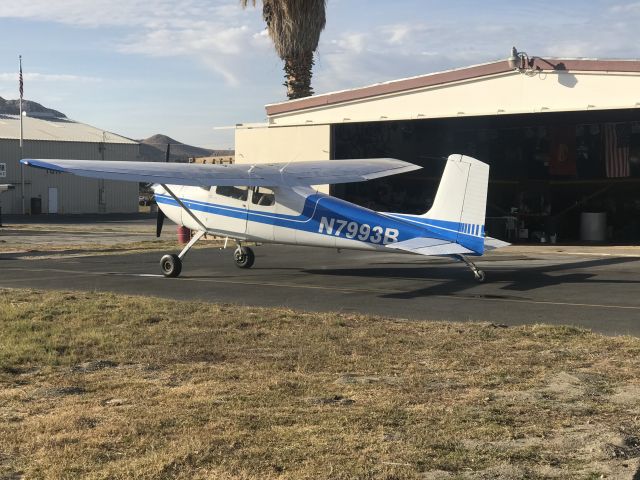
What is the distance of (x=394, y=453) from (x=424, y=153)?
2862cm

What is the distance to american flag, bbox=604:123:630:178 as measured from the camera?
30453 millimetres

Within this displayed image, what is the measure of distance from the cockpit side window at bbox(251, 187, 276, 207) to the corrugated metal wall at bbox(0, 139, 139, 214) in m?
44.7

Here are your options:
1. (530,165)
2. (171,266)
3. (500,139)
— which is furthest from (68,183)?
(171,266)

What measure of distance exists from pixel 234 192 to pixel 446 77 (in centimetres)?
1135

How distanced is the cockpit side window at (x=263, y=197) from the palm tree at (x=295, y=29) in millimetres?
17125

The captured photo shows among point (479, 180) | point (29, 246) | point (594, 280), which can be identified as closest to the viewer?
point (479, 180)

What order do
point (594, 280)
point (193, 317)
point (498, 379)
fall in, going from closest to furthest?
point (498, 379) < point (193, 317) < point (594, 280)

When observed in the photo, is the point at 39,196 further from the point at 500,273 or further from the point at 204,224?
the point at 500,273

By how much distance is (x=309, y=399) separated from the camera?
642cm

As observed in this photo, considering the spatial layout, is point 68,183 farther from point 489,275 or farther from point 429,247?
point 429,247

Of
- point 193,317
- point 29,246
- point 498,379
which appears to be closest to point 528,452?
point 498,379

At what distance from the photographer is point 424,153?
3275cm

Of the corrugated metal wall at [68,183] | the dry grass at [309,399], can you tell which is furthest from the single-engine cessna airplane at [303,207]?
the corrugated metal wall at [68,183]

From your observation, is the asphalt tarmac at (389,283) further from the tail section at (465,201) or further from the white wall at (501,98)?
the white wall at (501,98)
